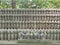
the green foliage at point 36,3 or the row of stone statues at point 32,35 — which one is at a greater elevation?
the green foliage at point 36,3

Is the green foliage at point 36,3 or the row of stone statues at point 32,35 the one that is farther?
the green foliage at point 36,3

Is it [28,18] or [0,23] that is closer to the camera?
[0,23]

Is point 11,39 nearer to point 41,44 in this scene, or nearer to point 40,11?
point 41,44

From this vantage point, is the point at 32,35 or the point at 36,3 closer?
the point at 32,35

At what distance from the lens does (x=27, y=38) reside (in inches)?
208

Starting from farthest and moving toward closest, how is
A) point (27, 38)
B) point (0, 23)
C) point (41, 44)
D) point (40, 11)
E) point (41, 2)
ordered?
point (41, 2)
point (40, 11)
point (0, 23)
point (27, 38)
point (41, 44)

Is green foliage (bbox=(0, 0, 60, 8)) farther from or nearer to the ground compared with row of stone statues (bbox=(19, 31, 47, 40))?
farther from the ground

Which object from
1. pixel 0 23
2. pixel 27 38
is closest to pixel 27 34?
pixel 27 38

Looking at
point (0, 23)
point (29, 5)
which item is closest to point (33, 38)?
point (0, 23)

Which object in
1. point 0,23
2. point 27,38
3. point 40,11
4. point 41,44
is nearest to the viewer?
point 41,44

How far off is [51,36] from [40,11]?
21.6ft

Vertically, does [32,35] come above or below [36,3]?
below

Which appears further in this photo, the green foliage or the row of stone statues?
the green foliage

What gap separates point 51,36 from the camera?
5.48 meters
